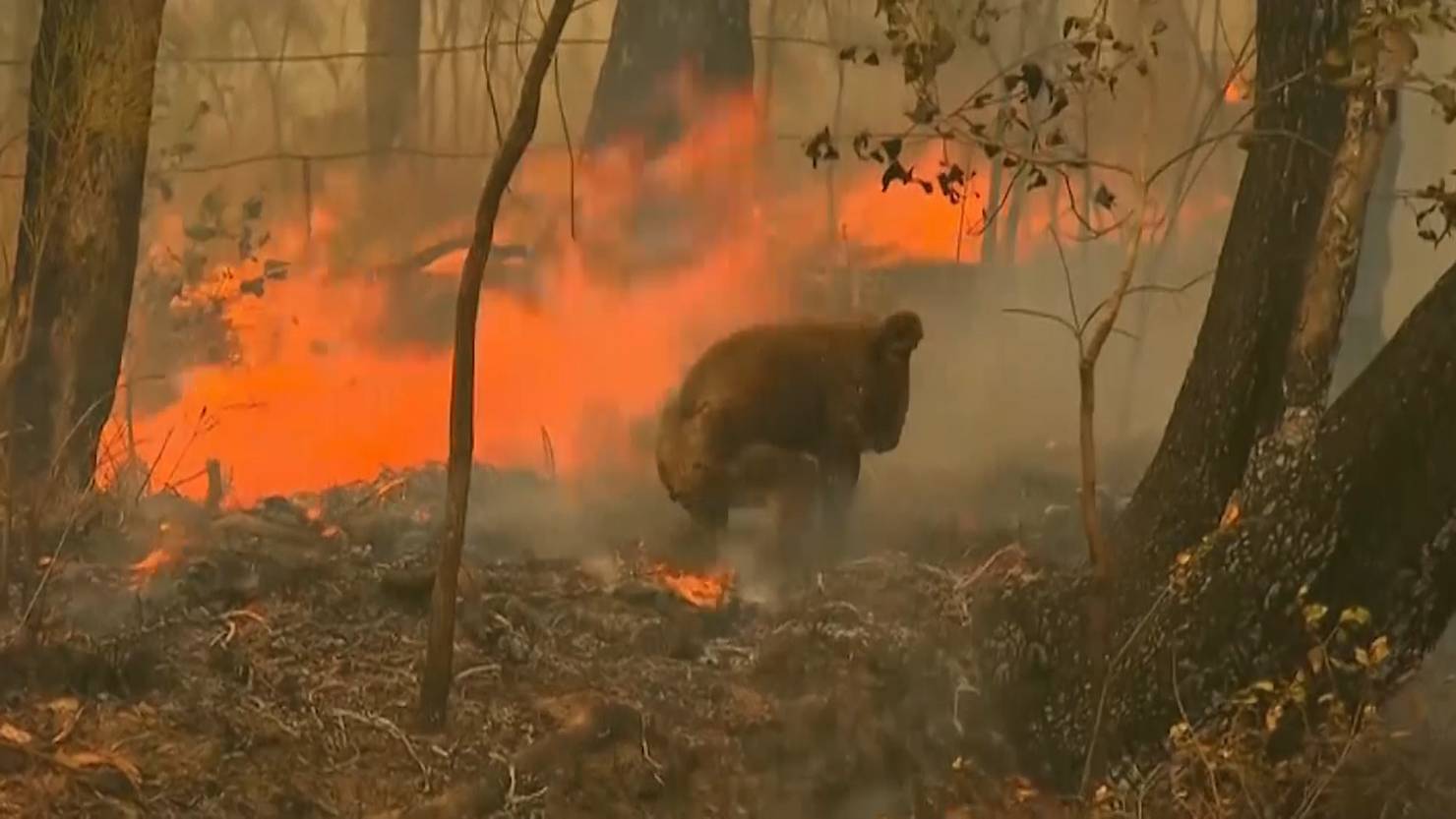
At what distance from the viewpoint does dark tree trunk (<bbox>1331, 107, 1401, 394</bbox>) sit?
2.95 m

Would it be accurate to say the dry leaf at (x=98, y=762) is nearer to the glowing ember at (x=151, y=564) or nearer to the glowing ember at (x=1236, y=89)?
the glowing ember at (x=151, y=564)

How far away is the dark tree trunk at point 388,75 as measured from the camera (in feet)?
10.3

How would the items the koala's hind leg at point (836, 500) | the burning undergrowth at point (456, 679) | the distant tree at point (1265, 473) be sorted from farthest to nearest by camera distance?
the koala's hind leg at point (836, 500), the burning undergrowth at point (456, 679), the distant tree at point (1265, 473)

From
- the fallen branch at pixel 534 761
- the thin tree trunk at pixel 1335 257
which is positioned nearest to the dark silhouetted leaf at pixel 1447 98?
the thin tree trunk at pixel 1335 257

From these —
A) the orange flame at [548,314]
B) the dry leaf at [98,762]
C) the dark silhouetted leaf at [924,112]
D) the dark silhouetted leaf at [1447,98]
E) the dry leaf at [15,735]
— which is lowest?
the dry leaf at [98,762]

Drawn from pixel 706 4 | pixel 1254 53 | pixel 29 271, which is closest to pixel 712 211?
pixel 706 4

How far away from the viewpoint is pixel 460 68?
3.16 metres

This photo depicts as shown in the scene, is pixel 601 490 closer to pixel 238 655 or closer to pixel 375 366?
pixel 375 366

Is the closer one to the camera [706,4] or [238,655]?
[238,655]

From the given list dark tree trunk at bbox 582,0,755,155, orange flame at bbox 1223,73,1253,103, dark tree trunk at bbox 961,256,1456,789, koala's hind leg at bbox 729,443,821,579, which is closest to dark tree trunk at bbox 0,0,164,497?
dark tree trunk at bbox 582,0,755,155

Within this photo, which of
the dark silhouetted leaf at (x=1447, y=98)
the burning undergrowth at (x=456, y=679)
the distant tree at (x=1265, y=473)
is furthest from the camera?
the burning undergrowth at (x=456, y=679)

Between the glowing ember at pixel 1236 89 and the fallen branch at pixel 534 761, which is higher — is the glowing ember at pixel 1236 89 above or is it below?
above

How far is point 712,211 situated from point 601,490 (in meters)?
0.57

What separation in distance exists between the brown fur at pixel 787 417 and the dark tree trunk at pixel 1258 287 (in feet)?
1.85
